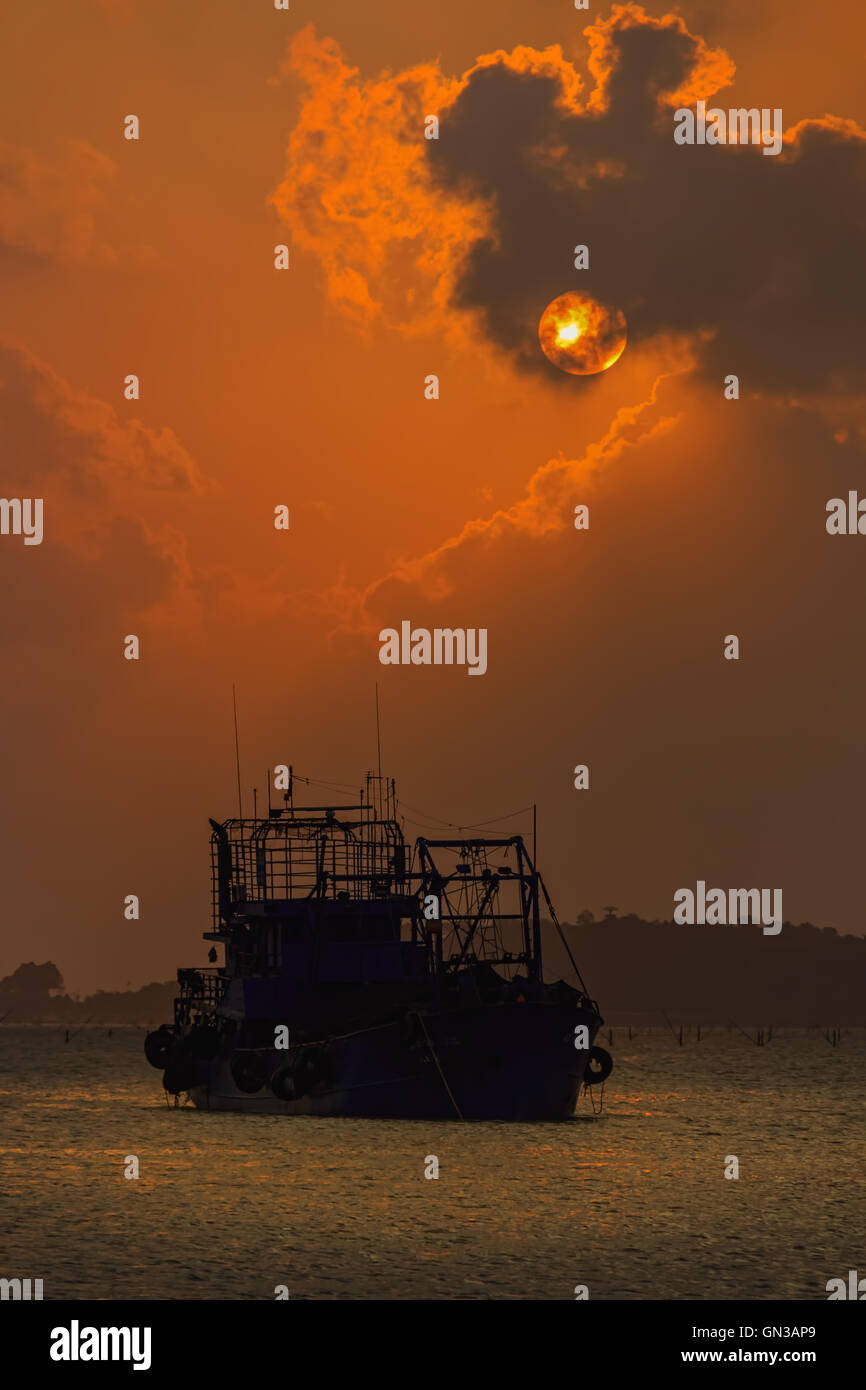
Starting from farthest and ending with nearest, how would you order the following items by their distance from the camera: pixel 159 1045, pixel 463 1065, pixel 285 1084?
pixel 159 1045
pixel 285 1084
pixel 463 1065

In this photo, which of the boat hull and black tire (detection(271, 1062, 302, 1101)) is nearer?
the boat hull

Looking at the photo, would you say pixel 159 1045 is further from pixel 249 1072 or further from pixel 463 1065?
Answer: pixel 463 1065

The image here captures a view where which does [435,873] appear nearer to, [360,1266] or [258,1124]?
[258,1124]

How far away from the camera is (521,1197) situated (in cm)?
4675

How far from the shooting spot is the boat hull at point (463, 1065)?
58.2m

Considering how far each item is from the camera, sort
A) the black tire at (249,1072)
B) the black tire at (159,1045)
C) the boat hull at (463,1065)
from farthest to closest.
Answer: the black tire at (159,1045) → the black tire at (249,1072) → the boat hull at (463,1065)

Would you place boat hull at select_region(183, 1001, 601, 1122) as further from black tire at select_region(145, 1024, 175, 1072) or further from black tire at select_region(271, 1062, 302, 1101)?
black tire at select_region(145, 1024, 175, 1072)

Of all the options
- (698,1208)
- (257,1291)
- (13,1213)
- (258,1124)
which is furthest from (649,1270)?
→ (258,1124)

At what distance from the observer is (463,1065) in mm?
59938

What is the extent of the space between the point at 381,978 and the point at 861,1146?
22.0 m

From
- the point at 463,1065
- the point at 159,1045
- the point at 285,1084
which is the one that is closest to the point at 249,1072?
the point at 285,1084

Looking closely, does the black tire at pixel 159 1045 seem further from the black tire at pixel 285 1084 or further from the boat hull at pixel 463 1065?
the boat hull at pixel 463 1065

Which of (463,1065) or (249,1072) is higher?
(463,1065)

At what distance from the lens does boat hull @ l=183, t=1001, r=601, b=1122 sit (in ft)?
191
